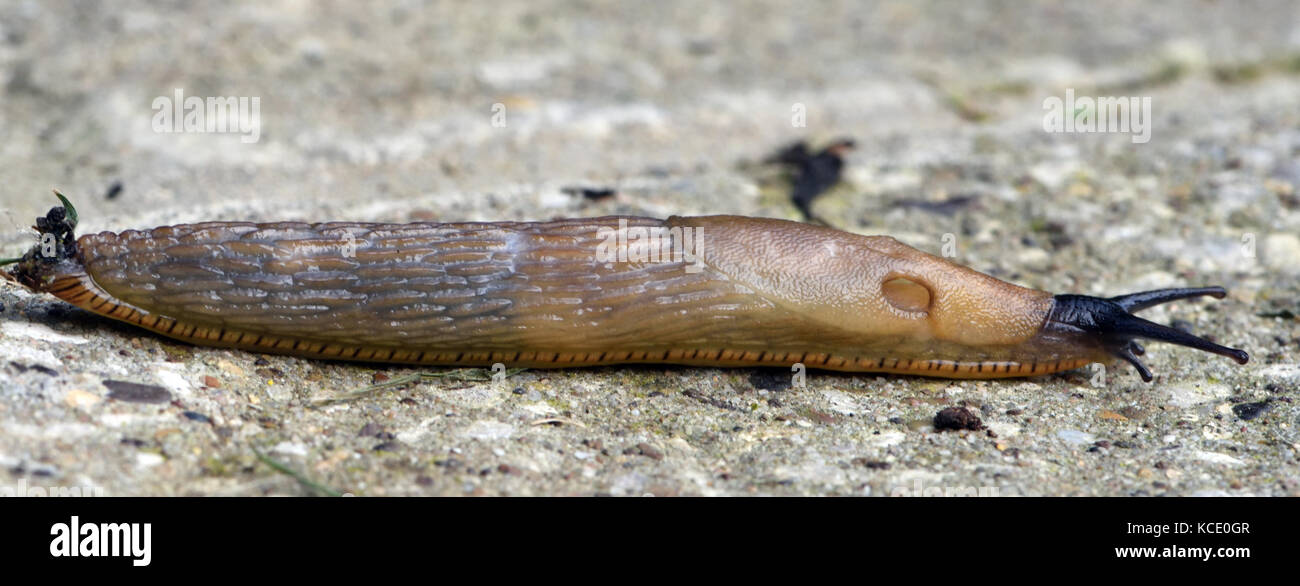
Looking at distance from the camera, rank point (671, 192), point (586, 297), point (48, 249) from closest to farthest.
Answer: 1. point (48, 249)
2. point (586, 297)
3. point (671, 192)

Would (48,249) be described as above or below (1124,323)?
above

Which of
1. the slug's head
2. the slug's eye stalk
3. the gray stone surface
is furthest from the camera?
the slug's eye stalk

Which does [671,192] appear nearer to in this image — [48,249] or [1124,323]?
[1124,323]

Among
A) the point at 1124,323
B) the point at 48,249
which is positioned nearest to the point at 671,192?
the point at 1124,323

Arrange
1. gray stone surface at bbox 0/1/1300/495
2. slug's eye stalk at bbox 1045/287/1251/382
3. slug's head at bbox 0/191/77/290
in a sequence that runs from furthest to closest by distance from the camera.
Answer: slug's eye stalk at bbox 1045/287/1251/382
slug's head at bbox 0/191/77/290
gray stone surface at bbox 0/1/1300/495

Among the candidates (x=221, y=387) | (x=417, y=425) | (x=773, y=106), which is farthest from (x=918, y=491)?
(x=773, y=106)

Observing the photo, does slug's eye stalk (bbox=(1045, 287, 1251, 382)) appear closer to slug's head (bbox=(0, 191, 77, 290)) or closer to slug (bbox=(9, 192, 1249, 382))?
slug (bbox=(9, 192, 1249, 382))

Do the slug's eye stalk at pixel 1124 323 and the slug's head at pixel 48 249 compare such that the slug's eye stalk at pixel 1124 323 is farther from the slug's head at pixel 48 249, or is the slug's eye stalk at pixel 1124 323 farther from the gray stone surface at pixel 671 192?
the slug's head at pixel 48 249

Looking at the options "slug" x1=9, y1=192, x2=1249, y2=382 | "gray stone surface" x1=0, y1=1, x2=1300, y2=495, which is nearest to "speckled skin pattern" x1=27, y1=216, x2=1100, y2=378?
"slug" x1=9, y1=192, x2=1249, y2=382
